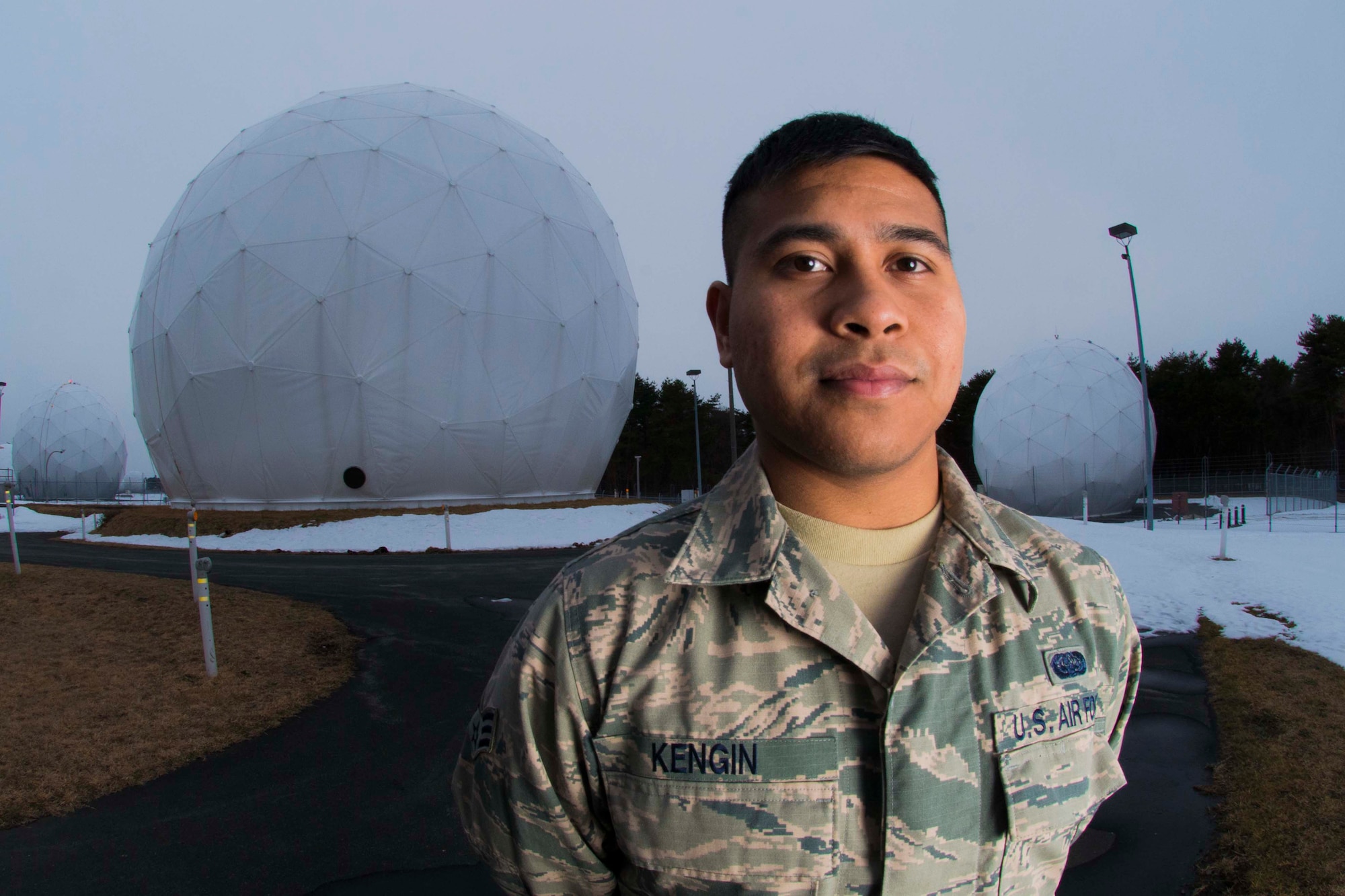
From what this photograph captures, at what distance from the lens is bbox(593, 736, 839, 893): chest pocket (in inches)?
47.1

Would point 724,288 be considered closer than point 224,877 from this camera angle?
Yes

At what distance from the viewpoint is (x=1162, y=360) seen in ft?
196

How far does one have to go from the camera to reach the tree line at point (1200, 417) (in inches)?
1841

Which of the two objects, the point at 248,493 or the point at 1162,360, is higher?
the point at 1162,360

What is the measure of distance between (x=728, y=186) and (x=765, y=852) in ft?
4.13

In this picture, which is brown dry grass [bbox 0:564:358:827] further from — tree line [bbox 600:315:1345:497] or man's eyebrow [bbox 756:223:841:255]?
tree line [bbox 600:315:1345:497]

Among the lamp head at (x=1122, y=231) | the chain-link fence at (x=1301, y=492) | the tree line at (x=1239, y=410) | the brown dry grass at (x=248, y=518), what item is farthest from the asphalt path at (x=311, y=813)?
the tree line at (x=1239, y=410)

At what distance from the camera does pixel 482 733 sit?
1.43m

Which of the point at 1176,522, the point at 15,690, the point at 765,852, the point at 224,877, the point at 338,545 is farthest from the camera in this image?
the point at 1176,522

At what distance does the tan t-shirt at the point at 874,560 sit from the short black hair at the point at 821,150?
556mm

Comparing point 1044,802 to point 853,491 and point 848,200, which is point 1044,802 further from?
point 848,200

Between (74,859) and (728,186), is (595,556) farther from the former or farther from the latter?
(74,859)

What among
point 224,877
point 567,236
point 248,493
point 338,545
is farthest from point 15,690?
point 567,236

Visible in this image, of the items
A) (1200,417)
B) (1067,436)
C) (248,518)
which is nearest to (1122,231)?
(1067,436)
